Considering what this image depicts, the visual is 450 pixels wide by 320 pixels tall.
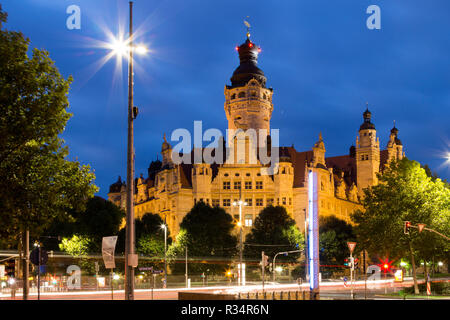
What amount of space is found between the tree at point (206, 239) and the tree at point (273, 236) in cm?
346

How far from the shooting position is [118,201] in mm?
167500

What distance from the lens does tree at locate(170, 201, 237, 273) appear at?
321ft

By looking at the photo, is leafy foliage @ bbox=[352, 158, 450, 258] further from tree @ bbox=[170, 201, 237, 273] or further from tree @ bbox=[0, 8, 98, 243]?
tree @ bbox=[170, 201, 237, 273]

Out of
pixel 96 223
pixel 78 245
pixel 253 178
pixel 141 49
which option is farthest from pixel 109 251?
pixel 253 178

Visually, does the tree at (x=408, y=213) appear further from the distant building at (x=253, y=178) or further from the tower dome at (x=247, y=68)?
the tower dome at (x=247, y=68)

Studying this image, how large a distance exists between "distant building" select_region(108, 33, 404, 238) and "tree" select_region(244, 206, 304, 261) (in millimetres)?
8130

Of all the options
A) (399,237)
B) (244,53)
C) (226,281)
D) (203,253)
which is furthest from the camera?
(244,53)

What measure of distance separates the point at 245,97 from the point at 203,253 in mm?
48814

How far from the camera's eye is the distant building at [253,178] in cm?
12075

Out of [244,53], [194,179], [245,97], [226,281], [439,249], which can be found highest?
[244,53]

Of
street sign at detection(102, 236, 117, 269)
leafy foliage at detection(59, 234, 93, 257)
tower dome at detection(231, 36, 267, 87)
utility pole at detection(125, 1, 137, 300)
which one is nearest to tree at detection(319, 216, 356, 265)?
leafy foliage at detection(59, 234, 93, 257)

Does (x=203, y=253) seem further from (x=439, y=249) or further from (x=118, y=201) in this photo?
(x=118, y=201)
